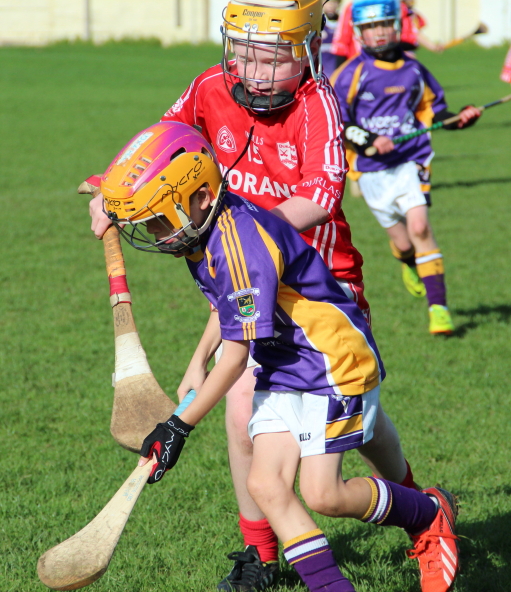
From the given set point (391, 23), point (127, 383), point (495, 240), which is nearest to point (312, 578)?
point (127, 383)

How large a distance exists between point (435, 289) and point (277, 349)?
10.4ft

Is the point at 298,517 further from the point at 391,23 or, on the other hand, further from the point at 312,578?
the point at 391,23

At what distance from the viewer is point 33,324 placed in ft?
18.1

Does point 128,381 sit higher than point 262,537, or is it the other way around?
point 128,381

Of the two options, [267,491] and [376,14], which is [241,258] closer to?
[267,491]

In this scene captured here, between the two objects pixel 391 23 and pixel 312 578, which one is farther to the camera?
pixel 391 23

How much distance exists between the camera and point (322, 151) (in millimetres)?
2604

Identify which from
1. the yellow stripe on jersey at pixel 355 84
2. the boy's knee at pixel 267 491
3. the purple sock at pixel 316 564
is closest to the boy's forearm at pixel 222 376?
the boy's knee at pixel 267 491

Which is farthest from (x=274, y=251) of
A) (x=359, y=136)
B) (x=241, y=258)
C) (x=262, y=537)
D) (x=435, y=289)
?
(x=359, y=136)

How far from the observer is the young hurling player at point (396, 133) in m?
5.42

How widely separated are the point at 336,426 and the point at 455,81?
2061cm

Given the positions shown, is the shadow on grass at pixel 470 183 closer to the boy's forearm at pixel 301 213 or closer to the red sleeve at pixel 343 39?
the red sleeve at pixel 343 39

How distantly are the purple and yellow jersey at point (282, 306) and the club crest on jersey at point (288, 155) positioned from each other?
44 cm

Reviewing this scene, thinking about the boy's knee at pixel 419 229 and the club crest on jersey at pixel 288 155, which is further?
the boy's knee at pixel 419 229
